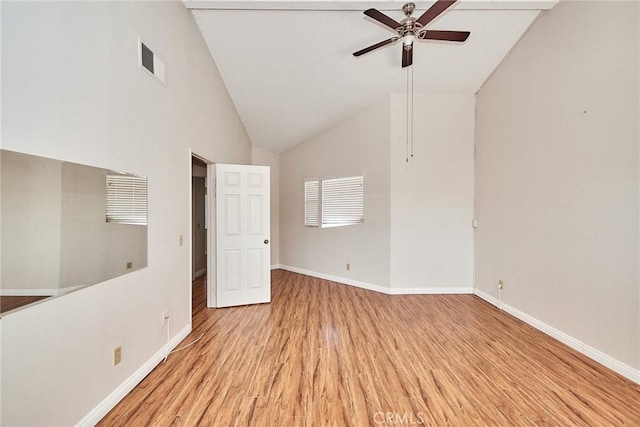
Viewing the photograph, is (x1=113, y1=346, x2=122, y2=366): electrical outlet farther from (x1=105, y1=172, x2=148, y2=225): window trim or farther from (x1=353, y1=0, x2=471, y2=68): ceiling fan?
(x1=353, y1=0, x2=471, y2=68): ceiling fan

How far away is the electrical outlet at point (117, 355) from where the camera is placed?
1.84 m

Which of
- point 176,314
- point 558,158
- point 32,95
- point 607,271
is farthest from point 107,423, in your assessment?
point 558,158

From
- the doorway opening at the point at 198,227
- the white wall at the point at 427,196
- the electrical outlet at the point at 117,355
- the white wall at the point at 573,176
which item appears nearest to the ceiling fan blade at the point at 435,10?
the white wall at the point at 573,176

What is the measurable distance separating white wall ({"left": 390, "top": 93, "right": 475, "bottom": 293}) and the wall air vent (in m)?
3.26

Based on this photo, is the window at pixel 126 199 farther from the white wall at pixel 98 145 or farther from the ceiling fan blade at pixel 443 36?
the ceiling fan blade at pixel 443 36

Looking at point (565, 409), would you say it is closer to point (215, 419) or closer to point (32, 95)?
point (215, 419)

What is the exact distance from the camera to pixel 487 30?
3123 millimetres

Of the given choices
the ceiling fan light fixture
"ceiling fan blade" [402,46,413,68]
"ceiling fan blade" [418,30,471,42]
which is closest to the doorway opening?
"ceiling fan blade" [402,46,413,68]

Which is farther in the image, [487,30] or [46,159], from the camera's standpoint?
[487,30]

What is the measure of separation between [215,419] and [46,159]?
1841mm

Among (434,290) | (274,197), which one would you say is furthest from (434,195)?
(274,197)

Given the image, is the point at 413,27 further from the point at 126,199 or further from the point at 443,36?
the point at 126,199

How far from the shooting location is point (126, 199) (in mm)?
1953

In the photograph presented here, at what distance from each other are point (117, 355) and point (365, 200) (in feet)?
12.6
